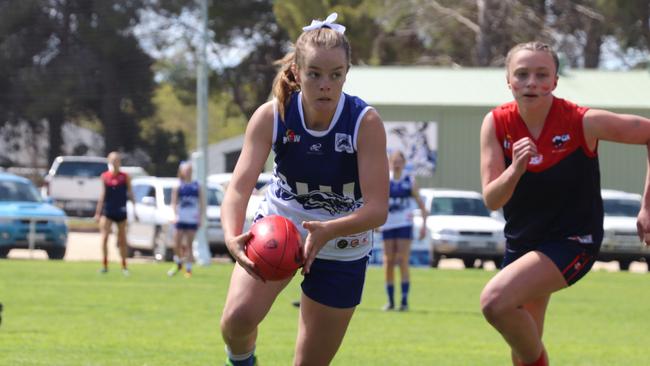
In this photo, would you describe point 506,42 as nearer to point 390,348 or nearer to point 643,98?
point 643,98

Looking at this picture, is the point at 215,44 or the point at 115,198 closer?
the point at 115,198

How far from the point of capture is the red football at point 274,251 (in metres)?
6.05

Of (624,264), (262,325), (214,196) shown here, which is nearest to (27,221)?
(214,196)

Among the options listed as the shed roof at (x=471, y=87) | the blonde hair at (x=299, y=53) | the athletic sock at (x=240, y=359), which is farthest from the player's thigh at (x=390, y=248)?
the shed roof at (x=471, y=87)

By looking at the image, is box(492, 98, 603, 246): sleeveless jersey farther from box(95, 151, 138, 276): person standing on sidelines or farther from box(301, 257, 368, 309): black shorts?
box(95, 151, 138, 276): person standing on sidelines

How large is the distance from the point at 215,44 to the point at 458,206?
28.9 m

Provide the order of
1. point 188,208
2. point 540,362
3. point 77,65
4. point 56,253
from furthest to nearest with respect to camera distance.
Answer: point 77,65 → point 56,253 → point 188,208 → point 540,362

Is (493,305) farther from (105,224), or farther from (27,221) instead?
(27,221)

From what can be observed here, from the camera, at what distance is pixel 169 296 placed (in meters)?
18.6

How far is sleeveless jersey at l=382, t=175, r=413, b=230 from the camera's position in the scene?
16891 millimetres

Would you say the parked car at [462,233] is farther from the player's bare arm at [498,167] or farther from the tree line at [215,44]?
the player's bare arm at [498,167]

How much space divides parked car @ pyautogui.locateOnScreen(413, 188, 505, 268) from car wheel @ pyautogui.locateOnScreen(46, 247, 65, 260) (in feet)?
24.8

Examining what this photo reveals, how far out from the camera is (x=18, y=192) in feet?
93.4

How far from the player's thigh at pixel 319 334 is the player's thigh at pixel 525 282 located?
2.70ft
